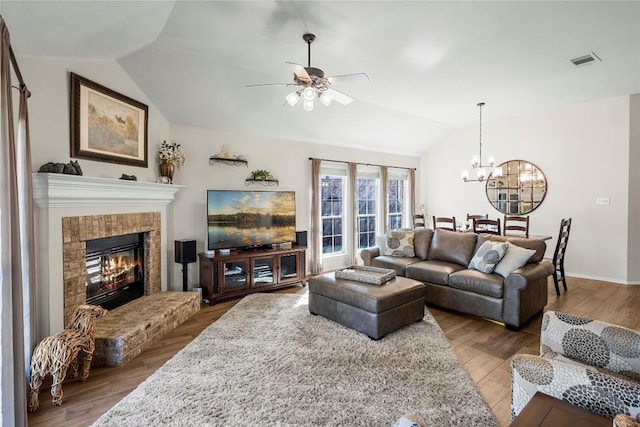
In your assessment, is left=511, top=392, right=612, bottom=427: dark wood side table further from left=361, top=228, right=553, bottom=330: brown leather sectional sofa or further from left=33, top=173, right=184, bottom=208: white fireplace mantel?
left=33, top=173, right=184, bottom=208: white fireplace mantel

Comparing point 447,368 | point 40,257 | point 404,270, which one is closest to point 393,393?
point 447,368

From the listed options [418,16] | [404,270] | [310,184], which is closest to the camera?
[418,16]

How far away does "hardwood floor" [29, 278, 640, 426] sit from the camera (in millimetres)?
2088

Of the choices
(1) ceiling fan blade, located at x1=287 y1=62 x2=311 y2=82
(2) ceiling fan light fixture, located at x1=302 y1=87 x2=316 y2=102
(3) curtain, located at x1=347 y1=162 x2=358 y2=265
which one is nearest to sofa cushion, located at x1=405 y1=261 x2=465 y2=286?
(3) curtain, located at x1=347 y1=162 x2=358 y2=265

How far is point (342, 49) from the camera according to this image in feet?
10.9

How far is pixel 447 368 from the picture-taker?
98.3 inches

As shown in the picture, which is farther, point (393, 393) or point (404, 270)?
A: point (404, 270)

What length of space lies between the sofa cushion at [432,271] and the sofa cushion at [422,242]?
1.08ft

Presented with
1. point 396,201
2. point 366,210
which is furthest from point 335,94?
point 396,201

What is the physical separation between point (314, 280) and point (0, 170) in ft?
8.95

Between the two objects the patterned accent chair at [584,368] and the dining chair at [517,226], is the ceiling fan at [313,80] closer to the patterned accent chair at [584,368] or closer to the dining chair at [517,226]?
the patterned accent chair at [584,368]

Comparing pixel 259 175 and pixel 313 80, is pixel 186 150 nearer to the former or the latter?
pixel 259 175

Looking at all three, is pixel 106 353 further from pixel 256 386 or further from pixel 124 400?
pixel 256 386

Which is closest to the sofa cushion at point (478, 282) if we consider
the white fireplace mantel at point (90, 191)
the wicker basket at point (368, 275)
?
the wicker basket at point (368, 275)
